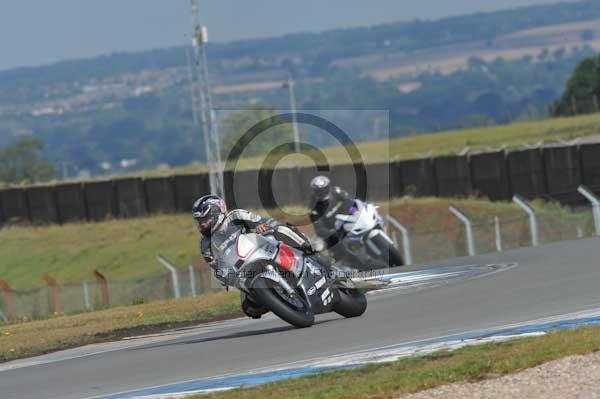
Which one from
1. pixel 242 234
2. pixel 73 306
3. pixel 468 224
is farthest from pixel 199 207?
pixel 73 306

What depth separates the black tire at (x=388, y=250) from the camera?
2150 centimetres

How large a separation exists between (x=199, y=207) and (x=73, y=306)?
15.9 meters

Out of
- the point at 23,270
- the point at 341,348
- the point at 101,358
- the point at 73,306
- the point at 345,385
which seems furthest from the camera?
the point at 23,270

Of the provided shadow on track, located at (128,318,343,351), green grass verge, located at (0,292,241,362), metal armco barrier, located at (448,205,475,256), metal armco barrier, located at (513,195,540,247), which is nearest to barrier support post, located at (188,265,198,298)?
green grass verge, located at (0,292,241,362)

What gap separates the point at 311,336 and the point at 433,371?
3.50 m

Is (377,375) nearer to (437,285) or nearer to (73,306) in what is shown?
(437,285)

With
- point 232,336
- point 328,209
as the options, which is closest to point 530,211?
point 328,209

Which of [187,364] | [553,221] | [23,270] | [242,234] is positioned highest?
[242,234]

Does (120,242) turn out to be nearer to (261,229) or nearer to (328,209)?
(328,209)

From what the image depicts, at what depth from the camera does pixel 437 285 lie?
18.0m

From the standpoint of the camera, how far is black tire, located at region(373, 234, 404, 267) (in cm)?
A: 2150

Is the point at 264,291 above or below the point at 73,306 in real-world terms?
above

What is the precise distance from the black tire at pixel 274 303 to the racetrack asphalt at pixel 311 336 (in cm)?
17

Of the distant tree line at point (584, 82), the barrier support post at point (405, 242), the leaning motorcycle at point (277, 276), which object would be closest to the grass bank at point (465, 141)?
the barrier support post at point (405, 242)
